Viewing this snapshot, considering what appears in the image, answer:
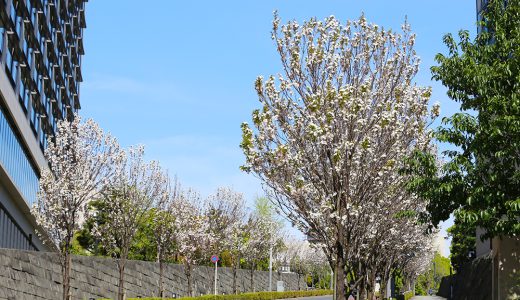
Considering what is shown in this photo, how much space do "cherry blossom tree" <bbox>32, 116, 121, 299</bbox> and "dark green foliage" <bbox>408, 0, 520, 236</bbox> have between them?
1713cm

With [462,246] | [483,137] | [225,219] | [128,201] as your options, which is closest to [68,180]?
[128,201]

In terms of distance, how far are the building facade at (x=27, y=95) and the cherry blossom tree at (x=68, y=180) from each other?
1886 mm

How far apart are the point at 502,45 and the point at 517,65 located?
3.21 feet

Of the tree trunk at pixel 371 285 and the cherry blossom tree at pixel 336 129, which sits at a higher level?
the cherry blossom tree at pixel 336 129

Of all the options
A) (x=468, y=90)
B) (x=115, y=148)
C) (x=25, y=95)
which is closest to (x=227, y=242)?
(x=25, y=95)

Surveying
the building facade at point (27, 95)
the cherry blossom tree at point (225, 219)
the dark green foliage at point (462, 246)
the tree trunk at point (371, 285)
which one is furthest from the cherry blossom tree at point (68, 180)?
the dark green foliage at point (462, 246)

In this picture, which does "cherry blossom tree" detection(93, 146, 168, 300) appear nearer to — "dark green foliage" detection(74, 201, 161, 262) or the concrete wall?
the concrete wall

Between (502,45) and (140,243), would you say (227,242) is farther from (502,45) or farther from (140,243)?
(502,45)

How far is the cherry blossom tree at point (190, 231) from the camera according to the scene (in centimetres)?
5691

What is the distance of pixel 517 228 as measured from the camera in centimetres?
1858

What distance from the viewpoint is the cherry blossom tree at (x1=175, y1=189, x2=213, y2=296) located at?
56.9 m

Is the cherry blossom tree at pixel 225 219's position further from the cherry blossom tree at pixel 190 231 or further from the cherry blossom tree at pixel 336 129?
the cherry blossom tree at pixel 336 129

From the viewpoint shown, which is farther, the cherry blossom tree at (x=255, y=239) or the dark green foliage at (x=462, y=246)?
the dark green foliage at (x=462, y=246)

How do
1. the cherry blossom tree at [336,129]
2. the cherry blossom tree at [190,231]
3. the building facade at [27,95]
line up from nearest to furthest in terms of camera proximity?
the cherry blossom tree at [336,129]
the building facade at [27,95]
the cherry blossom tree at [190,231]
